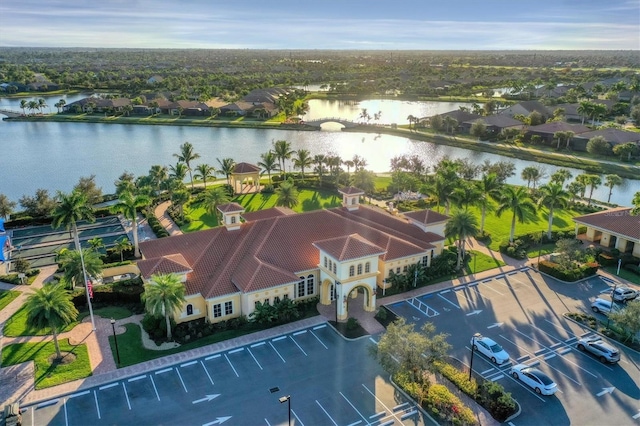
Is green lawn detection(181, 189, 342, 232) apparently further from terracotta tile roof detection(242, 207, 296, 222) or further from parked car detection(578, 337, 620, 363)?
parked car detection(578, 337, 620, 363)

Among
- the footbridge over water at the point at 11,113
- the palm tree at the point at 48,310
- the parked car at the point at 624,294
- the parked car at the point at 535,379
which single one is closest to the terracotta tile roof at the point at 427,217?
the parked car at the point at 624,294

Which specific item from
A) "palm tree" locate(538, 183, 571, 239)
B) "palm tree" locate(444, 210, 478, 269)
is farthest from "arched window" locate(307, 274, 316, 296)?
"palm tree" locate(538, 183, 571, 239)

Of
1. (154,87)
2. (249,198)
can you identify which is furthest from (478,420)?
(154,87)

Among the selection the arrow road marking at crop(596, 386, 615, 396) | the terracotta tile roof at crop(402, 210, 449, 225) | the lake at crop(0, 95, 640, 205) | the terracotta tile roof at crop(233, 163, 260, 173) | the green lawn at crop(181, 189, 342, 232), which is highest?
the terracotta tile roof at crop(402, 210, 449, 225)

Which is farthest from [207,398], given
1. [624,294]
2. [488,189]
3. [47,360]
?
[488,189]

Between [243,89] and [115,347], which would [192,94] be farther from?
[115,347]

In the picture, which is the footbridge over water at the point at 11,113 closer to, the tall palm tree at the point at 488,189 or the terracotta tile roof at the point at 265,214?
the terracotta tile roof at the point at 265,214

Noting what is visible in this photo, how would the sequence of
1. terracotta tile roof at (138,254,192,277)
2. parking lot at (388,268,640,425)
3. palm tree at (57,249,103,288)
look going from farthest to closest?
palm tree at (57,249,103,288) → terracotta tile roof at (138,254,192,277) → parking lot at (388,268,640,425)
